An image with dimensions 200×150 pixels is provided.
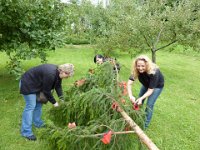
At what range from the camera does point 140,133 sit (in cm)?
359

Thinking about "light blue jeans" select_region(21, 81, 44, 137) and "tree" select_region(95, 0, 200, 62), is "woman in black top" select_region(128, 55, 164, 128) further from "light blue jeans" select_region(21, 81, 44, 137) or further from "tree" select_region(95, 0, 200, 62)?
"tree" select_region(95, 0, 200, 62)

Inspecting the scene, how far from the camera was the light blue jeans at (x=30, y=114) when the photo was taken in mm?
5414

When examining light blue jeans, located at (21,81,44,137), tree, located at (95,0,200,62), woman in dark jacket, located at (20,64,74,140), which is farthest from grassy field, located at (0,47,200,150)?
tree, located at (95,0,200,62)

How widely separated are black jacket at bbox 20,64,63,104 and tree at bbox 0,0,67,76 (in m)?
2.58

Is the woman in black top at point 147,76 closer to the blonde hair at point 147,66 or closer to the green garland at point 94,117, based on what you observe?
the blonde hair at point 147,66

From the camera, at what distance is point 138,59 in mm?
5152

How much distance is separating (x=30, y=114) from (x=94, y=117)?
1792 millimetres

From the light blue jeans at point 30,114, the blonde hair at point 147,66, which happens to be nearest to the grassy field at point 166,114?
the light blue jeans at point 30,114

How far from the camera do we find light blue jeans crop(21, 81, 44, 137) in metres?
5.41

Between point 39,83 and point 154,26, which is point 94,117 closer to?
point 39,83

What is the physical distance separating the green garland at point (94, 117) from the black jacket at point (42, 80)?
36cm

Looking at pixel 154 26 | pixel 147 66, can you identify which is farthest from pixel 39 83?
pixel 154 26

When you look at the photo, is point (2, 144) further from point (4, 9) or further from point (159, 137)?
point (4, 9)

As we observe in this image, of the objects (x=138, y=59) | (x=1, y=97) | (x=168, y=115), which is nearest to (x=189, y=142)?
(x=168, y=115)
